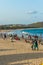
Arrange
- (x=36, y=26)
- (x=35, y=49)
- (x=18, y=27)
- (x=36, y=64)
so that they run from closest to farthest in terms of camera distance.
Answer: (x=36, y=64)
(x=35, y=49)
(x=18, y=27)
(x=36, y=26)

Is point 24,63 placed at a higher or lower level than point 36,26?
higher

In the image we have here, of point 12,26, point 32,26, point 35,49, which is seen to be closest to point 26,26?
point 32,26

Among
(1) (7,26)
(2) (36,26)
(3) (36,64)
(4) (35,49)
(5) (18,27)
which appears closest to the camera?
(3) (36,64)

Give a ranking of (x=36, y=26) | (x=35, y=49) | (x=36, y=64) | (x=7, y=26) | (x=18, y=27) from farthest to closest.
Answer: (x=36, y=26)
(x=18, y=27)
(x=7, y=26)
(x=35, y=49)
(x=36, y=64)

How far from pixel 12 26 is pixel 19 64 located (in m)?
135

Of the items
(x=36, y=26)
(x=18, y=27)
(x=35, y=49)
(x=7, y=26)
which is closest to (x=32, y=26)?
(x=36, y=26)

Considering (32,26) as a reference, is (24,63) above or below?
above

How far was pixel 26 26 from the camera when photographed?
160 metres

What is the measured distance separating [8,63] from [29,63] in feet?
4.28

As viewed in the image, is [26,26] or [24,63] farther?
[26,26]

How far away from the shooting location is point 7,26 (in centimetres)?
14000

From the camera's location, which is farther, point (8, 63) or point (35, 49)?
point (35, 49)

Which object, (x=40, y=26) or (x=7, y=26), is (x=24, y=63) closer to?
(x=7, y=26)

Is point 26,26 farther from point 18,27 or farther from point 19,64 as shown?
point 19,64
